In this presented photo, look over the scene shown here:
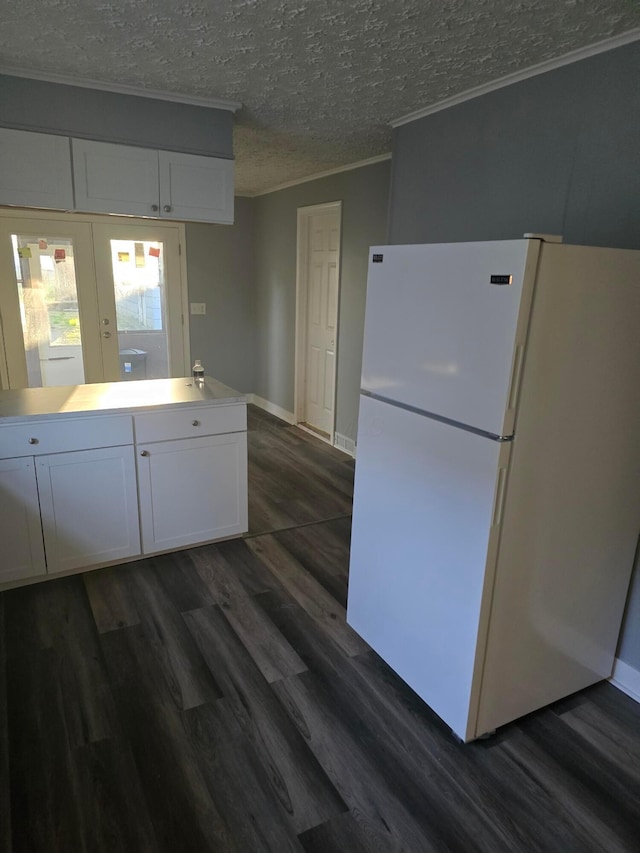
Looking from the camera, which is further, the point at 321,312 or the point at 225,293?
the point at 225,293

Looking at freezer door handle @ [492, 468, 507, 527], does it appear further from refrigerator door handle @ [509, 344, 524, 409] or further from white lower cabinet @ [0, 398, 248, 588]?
white lower cabinet @ [0, 398, 248, 588]

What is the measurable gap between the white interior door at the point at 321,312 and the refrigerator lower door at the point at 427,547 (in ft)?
9.25

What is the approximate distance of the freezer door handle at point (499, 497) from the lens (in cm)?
162

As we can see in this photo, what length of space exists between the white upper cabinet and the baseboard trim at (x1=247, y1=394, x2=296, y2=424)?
2.84m

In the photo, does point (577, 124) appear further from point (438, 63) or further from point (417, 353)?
point (417, 353)

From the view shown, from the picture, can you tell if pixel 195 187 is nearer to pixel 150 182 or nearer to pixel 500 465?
pixel 150 182

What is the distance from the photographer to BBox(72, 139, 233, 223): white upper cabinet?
279cm

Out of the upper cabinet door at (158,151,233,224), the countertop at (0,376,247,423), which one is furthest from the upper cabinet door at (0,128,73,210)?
the countertop at (0,376,247,423)

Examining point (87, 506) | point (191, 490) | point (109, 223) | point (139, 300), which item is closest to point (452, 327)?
point (191, 490)

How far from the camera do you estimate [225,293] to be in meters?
5.95

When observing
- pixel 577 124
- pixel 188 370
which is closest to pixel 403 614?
pixel 577 124

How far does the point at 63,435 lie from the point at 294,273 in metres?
3.37

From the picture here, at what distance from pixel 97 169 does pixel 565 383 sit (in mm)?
2539

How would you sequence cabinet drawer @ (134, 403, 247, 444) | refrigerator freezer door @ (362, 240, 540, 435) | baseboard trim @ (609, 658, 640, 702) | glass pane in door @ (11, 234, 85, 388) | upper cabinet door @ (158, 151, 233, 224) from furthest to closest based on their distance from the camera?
glass pane in door @ (11, 234, 85, 388) < upper cabinet door @ (158, 151, 233, 224) < cabinet drawer @ (134, 403, 247, 444) < baseboard trim @ (609, 658, 640, 702) < refrigerator freezer door @ (362, 240, 540, 435)
